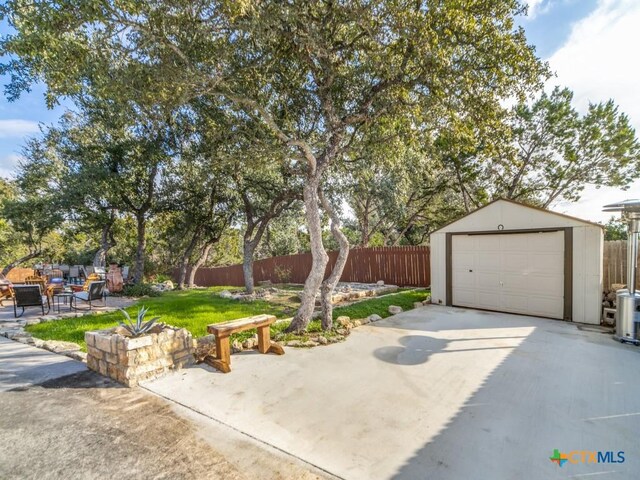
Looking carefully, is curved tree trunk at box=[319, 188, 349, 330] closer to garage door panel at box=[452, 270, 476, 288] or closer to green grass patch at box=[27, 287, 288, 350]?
green grass patch at box=[27, 287, 288, 350]

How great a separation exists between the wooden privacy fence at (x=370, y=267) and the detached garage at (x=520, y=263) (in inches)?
117

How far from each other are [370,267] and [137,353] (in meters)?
9.92

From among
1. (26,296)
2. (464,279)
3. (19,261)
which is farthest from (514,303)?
(19,261)

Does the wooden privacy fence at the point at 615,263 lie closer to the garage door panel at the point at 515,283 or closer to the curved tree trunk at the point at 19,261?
the garage door panel at the point at 515,283

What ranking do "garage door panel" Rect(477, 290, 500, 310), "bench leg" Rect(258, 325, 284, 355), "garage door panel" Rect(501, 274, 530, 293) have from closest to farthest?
"bench leg" Rect(258, 325, 284, 355)
"garage door panel" Rect(501, 274, 530, 293)
"garage door panel" Rect(477, 290, 500, 310)

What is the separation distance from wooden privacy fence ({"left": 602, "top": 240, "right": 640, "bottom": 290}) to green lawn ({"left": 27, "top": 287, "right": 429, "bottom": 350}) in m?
4.06

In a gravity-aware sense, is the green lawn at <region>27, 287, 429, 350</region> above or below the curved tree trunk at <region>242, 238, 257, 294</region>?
below

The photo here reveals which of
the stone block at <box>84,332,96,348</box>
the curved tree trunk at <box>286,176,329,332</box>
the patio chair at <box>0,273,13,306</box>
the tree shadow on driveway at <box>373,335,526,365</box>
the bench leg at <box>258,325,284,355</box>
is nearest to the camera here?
the stone block at <box>84,332,96,348</box>

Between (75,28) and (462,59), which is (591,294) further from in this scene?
(75,28)

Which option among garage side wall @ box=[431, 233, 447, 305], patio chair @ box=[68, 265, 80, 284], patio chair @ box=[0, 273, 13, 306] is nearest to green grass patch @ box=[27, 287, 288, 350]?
patio chair @ box=[0, 273, 13, 306]

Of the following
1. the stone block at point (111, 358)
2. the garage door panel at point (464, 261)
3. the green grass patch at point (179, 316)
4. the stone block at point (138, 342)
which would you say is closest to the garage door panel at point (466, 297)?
the garage door panel at point (464, 261)

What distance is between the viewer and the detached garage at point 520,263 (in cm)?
619

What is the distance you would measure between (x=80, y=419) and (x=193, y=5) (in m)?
5.20

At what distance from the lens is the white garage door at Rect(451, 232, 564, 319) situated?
6.62 m
